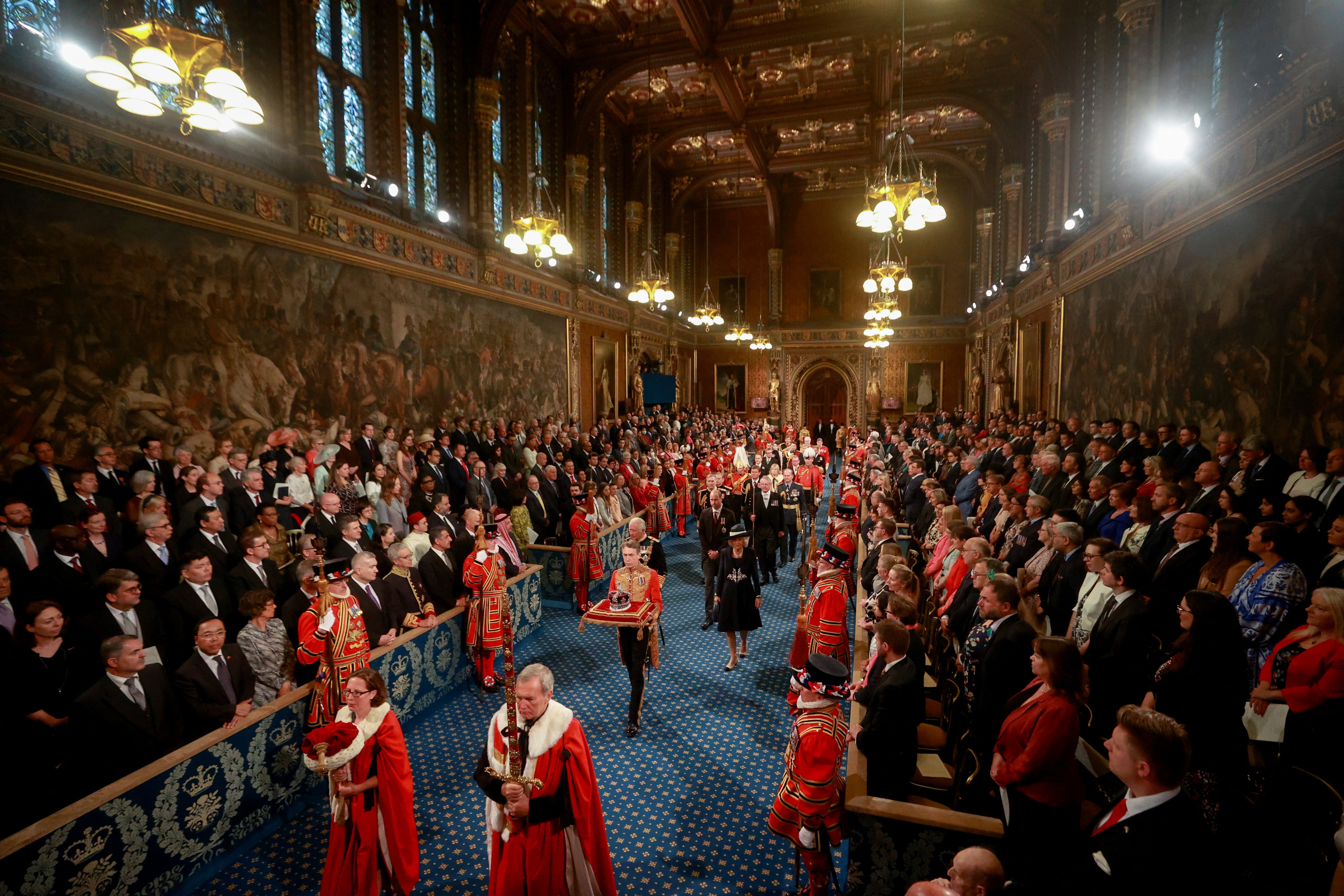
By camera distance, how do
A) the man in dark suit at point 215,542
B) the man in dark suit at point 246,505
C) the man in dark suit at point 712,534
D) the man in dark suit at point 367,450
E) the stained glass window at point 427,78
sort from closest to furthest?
the man in dark suit at point 215,542 → the man in dark suit at point 246,505 → the man in dark suit at point 712,534 → the man in dark suit at point 367,450 → the stained glass window at point 427,78

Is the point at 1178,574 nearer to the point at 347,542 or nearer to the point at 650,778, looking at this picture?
the point at 650,778

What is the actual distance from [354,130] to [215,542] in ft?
27.8

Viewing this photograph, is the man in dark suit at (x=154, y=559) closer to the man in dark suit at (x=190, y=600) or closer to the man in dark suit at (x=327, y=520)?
the man in dark suit at (x=190, y=600)

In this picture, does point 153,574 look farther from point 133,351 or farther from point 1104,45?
point 1104,45

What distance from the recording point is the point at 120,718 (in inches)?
146

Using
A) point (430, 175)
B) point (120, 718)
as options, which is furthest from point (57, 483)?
point (430, 175)

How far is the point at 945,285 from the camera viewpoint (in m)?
26.5

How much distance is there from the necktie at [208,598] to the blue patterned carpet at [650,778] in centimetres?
178

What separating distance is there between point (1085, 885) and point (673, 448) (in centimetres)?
1405

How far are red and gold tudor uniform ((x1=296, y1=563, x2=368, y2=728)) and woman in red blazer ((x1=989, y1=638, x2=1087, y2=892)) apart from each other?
168 inches

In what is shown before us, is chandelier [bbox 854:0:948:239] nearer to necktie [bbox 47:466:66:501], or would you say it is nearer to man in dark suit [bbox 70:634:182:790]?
man in dark suit [bbox 70:634:182:790]

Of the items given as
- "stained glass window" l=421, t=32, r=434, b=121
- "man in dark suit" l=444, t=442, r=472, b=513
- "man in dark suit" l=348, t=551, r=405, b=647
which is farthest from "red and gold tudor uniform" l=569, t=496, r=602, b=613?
"stained glass window" l=421, t=32, r=434, b=121

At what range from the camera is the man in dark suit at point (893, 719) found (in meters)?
3.55

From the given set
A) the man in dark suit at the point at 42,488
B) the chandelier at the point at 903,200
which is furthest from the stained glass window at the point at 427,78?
the chandelier at the point at 903,200
